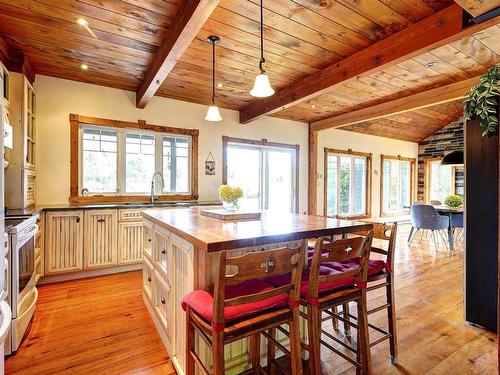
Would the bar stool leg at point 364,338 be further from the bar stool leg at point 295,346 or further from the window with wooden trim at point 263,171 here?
the window with wooden trim at point 263,171

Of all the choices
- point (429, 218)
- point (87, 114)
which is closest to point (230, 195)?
point (87, 114)

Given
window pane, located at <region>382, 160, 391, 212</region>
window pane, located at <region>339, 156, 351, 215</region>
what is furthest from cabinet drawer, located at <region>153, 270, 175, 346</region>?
window pane, located at <region>382, 160, 391, 212</region>

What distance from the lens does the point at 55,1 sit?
226cm

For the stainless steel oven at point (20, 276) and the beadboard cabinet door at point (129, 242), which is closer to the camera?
the stainless steel oven at point (20, 276)

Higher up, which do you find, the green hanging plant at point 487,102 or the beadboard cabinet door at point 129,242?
the green hanging plant at point 487,102

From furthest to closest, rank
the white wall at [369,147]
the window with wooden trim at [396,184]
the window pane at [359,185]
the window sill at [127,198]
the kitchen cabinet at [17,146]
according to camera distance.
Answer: the window with wooden trim at [396,184]
the window pane at [359,185]
the white wall at [369,147]
the window sill at [127,198]
the kitchen cabinet at [17,146]

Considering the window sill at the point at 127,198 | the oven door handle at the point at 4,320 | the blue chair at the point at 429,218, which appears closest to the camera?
the oven door handle at the point at 4,320

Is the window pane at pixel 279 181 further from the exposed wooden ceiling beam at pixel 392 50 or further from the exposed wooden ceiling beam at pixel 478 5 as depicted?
the exposed wooden ceiling beam at pixel 478 5

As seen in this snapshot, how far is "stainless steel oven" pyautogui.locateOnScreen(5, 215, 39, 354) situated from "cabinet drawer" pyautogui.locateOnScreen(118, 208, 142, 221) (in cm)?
122

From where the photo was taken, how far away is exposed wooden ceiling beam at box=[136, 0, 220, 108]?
203 cm

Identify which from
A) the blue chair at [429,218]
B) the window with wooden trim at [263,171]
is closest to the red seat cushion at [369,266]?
the window with wooden trim at [263,171]

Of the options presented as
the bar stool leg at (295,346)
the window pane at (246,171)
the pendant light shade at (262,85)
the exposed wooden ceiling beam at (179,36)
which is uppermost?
the exposed wooden ceiling beam at (179,36)

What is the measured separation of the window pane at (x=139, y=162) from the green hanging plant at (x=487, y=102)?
13.3 ft

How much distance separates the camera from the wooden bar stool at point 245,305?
3.71 feet
